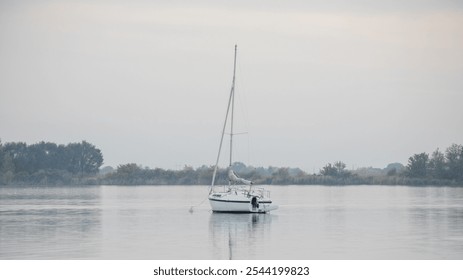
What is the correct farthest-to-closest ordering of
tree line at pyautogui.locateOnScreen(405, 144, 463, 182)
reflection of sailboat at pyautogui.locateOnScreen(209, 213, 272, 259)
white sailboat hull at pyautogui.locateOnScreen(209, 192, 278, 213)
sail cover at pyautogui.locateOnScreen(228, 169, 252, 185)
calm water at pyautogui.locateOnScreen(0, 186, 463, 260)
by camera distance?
1. tree line at pyautogui.locateOnScreen(405, 144, 463, 182)
2. sail cover at pyautogui.locateOnScreen(228, 169, 252, 185)
3. white sailboat hull at pyautogui.locateOnScreen(209, 192, 278, 213)
4. reflection of sailboat at pyautogui.locateOnScreen(209, 213, 272, 259)
5. calm water at pyautogui.locateOnScreen(0, 186, 463, 260)

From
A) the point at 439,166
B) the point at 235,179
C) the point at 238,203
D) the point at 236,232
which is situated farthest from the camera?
the point at 439,166

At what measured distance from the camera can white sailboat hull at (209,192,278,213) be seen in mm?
54125

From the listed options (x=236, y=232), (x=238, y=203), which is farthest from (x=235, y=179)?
(x=236, y=232)

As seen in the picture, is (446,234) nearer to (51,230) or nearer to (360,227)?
(360,227)

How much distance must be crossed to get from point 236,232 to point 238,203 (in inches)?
455

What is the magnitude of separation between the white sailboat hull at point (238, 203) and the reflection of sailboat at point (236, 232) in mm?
389

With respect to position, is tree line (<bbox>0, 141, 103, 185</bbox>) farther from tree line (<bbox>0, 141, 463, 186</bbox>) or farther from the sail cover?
the sail cover

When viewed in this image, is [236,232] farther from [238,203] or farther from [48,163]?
[48,163]

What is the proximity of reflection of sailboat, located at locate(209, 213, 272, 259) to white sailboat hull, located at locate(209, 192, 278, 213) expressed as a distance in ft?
1.28

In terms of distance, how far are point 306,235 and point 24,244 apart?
1291 centimetres

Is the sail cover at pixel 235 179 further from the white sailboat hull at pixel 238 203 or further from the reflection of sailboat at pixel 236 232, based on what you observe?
the reflection of sailboat at pixel 236 232

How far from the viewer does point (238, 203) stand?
5409 centimetres

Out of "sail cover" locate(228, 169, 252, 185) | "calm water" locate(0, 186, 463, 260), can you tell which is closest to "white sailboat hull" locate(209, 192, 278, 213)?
"calm water" locate(0, 186, 463, 260)
